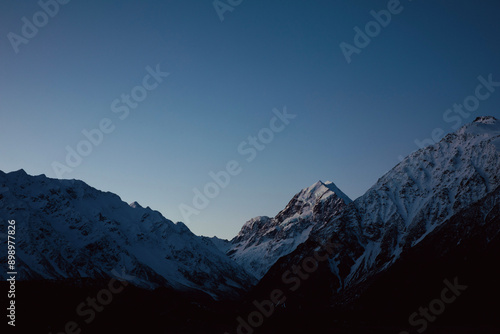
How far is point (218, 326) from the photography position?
429 feet

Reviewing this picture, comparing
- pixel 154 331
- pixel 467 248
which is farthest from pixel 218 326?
pixel 467 248

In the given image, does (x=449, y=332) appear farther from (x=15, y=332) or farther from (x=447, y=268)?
(x=15, y=332)

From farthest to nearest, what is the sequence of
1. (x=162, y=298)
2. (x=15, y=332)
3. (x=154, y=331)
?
(x=162, y=298), (x=154, y=331), (x=15, y=332)

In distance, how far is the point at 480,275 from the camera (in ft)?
549

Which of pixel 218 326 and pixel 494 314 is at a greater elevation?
pixel 218 326

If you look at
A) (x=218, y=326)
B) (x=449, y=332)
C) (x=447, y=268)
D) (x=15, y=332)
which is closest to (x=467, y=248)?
(x=447, y=268)

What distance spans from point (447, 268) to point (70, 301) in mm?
161303

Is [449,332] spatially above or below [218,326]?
below

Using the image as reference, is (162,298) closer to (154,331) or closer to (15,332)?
(154,331)

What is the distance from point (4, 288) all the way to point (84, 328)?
93.2 feet

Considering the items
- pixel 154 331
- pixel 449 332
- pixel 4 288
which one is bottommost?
pixel 449 332

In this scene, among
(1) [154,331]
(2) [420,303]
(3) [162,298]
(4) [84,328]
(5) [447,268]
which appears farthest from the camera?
(5) [447,268]

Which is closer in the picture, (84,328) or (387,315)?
(84,328)

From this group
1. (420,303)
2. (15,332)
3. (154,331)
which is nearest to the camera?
(15,332)
